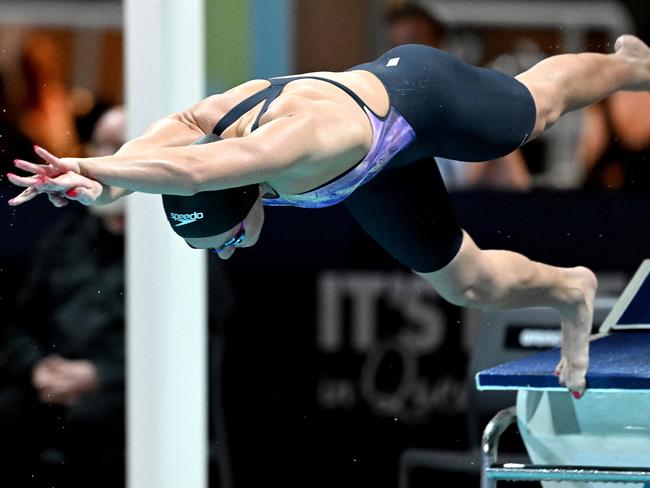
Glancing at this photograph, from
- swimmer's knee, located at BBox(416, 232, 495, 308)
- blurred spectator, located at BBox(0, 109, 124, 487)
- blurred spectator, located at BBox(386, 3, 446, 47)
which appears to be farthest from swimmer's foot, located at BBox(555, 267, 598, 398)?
blurred spectator, located at BBox(0, 109, 124, 487)

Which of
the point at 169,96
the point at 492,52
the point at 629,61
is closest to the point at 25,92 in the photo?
the point at 169,96

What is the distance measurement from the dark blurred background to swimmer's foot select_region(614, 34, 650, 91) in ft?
2.45

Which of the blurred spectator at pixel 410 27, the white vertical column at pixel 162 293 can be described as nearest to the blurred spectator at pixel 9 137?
the white vertical column at pixel 162 293

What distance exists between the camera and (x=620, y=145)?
3971 mm

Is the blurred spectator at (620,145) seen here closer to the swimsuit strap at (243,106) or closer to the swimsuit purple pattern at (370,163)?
the swimsuit purple pattern at (370,163)

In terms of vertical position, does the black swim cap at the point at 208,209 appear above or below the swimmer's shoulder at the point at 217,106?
below

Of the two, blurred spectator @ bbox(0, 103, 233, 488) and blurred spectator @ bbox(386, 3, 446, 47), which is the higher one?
blurred spectator @ bbox(386, 3, 446, 47)

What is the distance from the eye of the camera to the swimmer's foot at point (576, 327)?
2.69 m

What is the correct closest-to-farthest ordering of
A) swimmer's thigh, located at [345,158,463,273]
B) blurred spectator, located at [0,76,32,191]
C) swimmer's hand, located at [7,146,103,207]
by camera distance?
swimmer's hand, located at [7,146,103,207]
swimmer's thigh, located at [345,158,463,273]
blurred spectator, located at [0,76,32,191]

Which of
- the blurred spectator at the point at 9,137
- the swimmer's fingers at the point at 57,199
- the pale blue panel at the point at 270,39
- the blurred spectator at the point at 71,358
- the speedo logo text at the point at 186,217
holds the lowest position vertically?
the blurred spectator at the point at 71,358

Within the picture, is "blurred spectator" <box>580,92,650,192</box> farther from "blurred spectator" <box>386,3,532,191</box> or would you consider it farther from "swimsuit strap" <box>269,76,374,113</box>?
"swimsuit strap" <box>269,76,374,113</box>

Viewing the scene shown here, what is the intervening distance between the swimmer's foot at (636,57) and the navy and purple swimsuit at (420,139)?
43cm

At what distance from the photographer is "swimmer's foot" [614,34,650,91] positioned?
312 cm

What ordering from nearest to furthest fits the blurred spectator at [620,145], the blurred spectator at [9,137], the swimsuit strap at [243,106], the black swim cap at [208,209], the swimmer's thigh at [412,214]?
the black swim cap at [208,209], the swimsuit strap at [243,106], the swimmer's thigh at [412,214], the blurred spectator at [620,145], the blurred spectator at [9,137]
